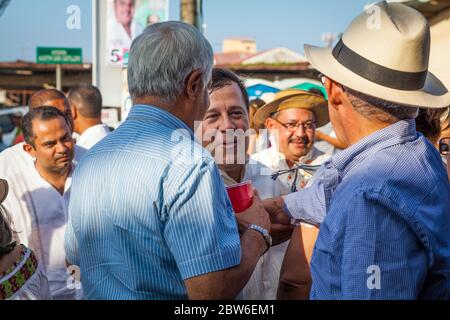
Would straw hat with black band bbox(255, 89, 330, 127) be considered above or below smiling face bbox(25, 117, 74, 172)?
above

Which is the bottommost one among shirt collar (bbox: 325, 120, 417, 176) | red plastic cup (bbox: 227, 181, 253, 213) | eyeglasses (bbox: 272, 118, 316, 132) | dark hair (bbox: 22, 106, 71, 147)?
eyeglasses (bbox: 272, 118, 316, 132)

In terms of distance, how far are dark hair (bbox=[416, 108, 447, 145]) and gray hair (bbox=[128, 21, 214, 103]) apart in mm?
1378

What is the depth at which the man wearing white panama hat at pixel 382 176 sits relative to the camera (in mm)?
1814

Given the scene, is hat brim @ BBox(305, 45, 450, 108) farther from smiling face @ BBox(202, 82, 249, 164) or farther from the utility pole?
the utility pole

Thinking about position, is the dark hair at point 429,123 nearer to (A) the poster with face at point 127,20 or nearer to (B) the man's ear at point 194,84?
(B) the man's ear at point 194,84

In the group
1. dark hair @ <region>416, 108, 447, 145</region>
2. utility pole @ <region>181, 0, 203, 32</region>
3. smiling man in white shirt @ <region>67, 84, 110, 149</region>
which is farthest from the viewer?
→ utility pole @ <region>181, 0, 203, 32</region>

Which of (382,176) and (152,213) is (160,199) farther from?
(382,176)

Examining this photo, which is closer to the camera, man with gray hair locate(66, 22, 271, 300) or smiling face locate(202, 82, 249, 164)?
man with gray hair locate(66, 22, 271, 300)

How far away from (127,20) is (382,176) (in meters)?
6.48

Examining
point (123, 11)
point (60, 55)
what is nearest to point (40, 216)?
point (123, 11)

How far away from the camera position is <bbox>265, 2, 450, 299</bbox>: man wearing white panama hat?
1814 millimetres

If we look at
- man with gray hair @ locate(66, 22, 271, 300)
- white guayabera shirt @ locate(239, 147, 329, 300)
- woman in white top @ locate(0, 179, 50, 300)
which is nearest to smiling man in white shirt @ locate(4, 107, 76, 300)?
woman in white top @ locate(0, 179, 50, 300)

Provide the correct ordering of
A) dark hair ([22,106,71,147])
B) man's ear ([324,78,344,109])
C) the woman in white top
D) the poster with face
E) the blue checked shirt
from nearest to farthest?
the blue checked shirt
man's ear ([324,78,344,109])
the woman in white top
dark hair ([22,106,71,147])
the poster with face
